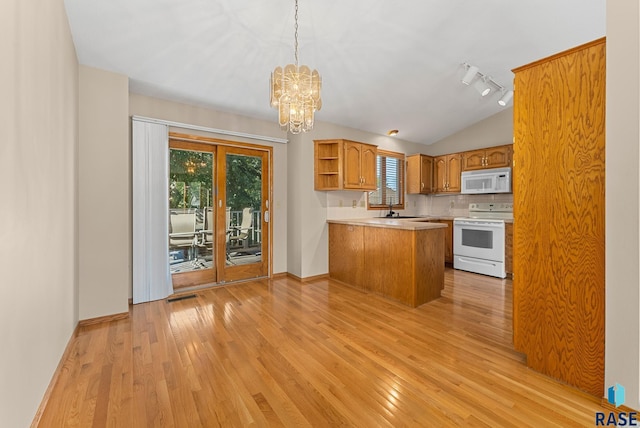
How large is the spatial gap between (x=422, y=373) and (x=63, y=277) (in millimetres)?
2734

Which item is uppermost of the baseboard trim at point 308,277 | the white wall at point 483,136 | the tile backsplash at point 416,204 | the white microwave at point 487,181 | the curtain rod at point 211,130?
the white wall at point 483,136

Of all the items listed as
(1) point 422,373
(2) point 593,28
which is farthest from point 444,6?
(1) point 422,373

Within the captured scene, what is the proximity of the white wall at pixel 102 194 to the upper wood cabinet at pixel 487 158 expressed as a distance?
5385mm

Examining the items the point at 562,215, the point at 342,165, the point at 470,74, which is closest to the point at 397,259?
the point at 342,165

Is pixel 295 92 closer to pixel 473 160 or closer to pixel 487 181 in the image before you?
pixel 487 181

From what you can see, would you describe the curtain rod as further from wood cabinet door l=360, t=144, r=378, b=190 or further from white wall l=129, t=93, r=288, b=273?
wood cabinet door l=360, t=144, r=378, b=190

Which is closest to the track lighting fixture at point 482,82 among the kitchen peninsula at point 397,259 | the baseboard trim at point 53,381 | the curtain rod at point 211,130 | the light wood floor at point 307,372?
the kitchen peninsula at point 397,259

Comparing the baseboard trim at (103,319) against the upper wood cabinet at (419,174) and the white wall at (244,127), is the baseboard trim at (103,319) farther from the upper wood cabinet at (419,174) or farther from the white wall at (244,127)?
the upper wood cabinet at (419,174)

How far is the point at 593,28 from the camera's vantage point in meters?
2.79

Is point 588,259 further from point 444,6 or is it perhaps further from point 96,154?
point 96,154

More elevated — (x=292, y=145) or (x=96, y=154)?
(x=292, y=145)

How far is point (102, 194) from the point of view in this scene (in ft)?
8.98

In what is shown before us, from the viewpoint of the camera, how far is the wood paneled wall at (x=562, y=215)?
62.9 inches

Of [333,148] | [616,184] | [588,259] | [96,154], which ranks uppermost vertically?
[333,148]
